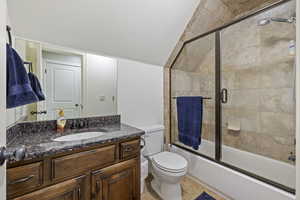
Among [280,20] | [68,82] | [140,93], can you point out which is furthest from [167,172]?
[280,20]

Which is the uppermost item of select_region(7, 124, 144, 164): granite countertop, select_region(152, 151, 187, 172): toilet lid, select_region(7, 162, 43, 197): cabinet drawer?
select_region(7, 124, 144, 164): granite countertop

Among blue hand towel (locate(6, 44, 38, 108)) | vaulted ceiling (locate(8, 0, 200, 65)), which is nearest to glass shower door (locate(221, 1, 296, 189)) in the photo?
vaulted ceiling (locate(8, 0, 200, 65))

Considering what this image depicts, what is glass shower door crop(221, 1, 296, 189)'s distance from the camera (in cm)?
158

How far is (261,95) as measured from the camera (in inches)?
72.3

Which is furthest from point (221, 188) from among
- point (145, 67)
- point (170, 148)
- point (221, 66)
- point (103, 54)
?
point (103, 54)

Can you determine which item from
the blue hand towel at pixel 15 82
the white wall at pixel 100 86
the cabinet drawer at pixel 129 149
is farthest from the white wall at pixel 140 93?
the blue hand towel at pixel 15 82

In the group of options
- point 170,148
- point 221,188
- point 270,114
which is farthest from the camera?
point 170,148

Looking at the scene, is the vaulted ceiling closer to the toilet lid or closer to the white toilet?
the white toilet

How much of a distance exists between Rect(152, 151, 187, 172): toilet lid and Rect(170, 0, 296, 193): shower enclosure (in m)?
0.49

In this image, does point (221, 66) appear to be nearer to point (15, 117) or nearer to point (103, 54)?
point (103, 54)

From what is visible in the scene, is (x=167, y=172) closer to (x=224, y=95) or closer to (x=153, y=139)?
(x=153, y=139)

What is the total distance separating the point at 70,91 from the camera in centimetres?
146
